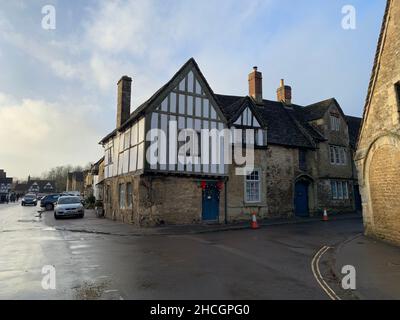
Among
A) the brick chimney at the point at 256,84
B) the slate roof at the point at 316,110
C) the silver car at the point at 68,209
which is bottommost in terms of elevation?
the silver car at the point at 68,209

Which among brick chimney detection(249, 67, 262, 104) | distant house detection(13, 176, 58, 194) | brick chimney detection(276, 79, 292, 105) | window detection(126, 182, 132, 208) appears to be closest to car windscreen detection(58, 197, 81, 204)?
window detection(126, 182, 132, 208)

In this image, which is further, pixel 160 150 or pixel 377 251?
pixel 160 150

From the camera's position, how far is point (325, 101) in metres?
25.4

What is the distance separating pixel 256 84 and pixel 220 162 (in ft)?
29.6

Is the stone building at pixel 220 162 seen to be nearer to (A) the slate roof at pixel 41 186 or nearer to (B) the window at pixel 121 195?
(B) the window at pixel 121 195

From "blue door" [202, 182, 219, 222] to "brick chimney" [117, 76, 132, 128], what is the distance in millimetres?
7989

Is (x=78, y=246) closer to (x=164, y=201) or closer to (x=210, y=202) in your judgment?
(x=164, y=201)

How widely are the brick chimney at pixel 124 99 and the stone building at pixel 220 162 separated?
7 cm

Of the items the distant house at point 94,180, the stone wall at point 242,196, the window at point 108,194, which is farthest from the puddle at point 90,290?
the distant house at point 94,180

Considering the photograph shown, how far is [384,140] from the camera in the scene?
469 inches

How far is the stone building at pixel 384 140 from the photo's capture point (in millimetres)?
11359
